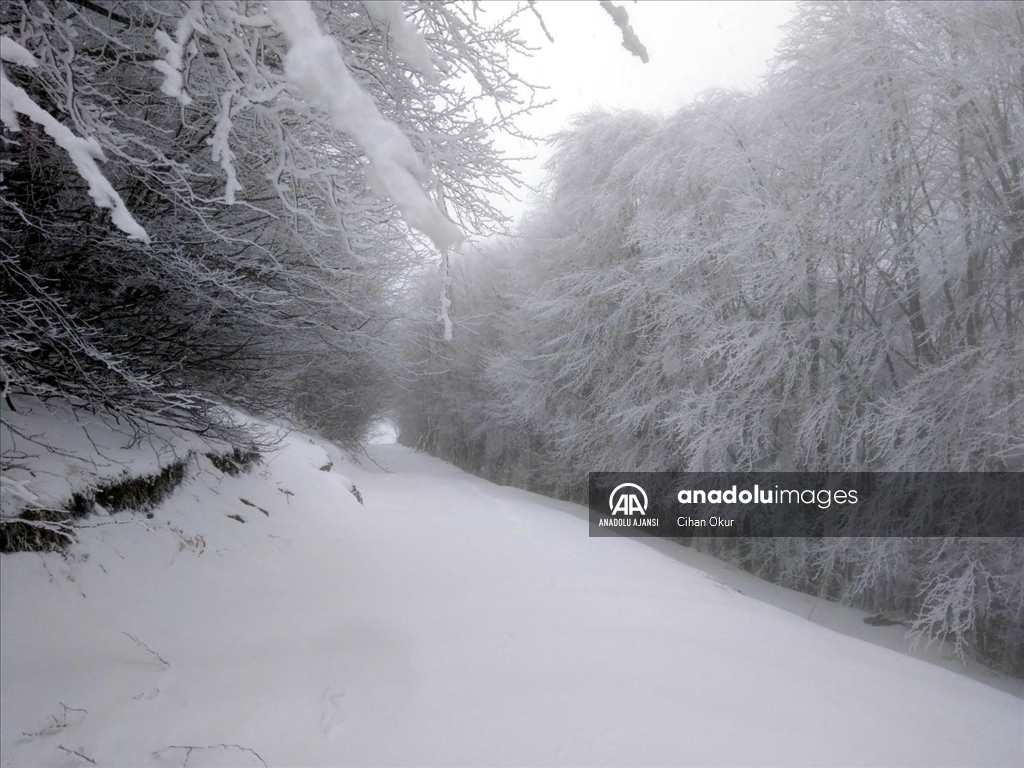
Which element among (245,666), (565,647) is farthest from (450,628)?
(245,666)

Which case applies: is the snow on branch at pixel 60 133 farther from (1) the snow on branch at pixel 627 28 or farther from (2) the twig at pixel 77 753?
(2) the twig at pixel 77 753

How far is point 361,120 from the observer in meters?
1.12

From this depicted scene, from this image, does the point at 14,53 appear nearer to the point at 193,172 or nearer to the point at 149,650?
the point at 193,172

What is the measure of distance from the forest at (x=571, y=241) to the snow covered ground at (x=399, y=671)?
0.99m

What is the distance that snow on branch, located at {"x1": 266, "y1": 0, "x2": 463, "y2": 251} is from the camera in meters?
1.08

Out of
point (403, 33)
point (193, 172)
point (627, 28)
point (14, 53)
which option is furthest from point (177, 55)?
point (193, 172)

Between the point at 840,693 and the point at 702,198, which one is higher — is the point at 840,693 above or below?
below

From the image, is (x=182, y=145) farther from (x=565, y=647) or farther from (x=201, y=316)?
(x=565, y=647)

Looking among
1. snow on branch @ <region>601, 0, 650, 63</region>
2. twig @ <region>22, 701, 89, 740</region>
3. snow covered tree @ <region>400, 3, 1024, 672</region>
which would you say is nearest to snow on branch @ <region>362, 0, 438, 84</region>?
snow on branch @ <region>601, 0, 650, 63</region>

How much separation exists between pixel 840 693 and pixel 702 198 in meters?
8.91

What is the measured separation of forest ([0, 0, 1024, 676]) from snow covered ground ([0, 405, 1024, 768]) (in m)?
0.99

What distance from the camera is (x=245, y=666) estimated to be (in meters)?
2.87

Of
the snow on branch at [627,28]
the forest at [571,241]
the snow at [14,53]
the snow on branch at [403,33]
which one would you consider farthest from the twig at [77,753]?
the snow on branch at [627,28]

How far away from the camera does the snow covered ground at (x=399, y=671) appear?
8.00ft
